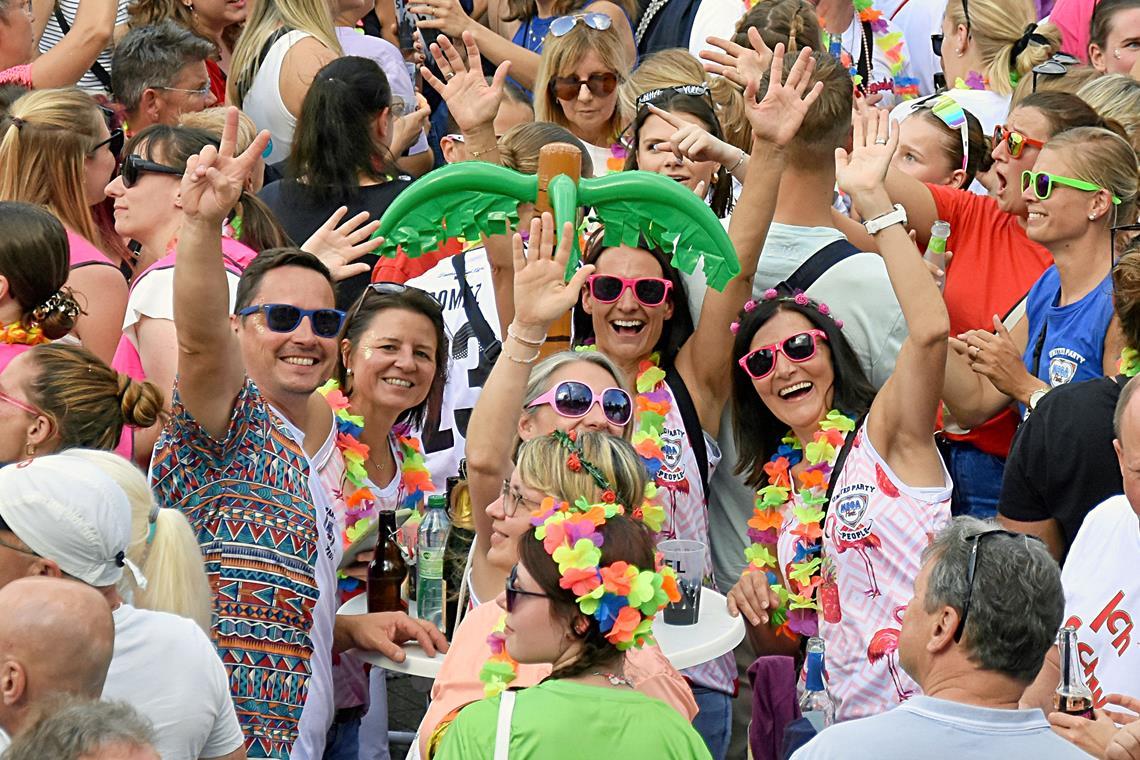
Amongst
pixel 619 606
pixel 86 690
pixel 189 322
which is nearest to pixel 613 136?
pixel 189 322

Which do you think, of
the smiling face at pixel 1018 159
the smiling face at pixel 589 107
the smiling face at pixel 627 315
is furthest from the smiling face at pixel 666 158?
the smiling face at pixel 1018 159

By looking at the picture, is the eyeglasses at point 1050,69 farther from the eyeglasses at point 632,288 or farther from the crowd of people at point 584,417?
the eyeglasses at point 632,288

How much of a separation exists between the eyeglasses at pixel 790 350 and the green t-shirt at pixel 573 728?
1810 millimetres

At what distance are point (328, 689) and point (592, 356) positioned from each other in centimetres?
119

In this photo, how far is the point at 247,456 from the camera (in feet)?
13.0

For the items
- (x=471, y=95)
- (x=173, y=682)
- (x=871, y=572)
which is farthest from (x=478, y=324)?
(x=173, y=682)

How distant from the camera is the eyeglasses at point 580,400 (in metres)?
4.29

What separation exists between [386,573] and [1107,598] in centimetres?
205

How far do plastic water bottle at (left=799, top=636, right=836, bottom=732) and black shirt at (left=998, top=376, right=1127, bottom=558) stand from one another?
67cm

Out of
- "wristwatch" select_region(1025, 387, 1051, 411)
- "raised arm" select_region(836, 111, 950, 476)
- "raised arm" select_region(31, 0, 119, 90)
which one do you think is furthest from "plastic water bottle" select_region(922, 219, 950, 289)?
"raised arm" select_region(31, 0, 119, 90)

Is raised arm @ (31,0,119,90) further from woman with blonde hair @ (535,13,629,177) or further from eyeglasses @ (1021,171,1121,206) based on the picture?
eyeglasses @ (1021,171,1121,206)

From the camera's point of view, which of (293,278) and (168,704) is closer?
(168,704)

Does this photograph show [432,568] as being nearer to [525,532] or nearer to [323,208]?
[525,532]

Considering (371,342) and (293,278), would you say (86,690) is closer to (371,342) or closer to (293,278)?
(293,278)
